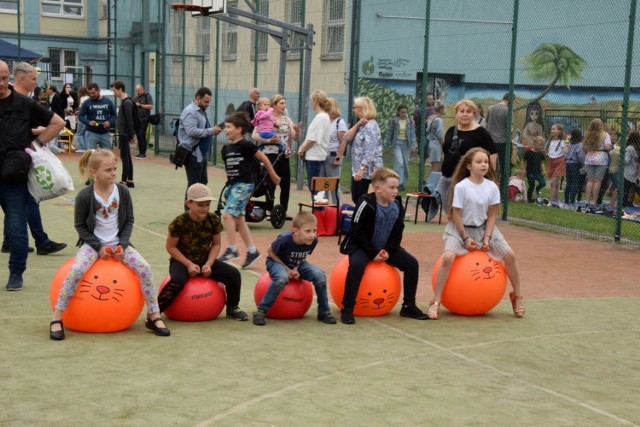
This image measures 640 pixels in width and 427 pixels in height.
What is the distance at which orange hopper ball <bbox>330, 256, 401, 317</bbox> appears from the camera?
8492 mm

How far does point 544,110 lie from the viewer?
1678cm

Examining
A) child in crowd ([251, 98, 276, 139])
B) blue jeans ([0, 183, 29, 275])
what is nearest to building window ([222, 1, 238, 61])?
child in crowd ([251, 98, 276, 139])

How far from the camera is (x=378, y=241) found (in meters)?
8.48

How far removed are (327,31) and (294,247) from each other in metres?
16.5

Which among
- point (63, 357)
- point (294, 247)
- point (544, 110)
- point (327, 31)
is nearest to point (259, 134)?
point (544, 110)

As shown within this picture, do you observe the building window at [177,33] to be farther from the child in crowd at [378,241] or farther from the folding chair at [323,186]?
the child in crowd at [378,241]

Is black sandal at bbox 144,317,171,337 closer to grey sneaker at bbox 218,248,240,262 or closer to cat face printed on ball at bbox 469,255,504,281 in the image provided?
cat face printed on ball at bbox 469,255,504,281

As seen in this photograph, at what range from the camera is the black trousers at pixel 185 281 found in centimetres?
791

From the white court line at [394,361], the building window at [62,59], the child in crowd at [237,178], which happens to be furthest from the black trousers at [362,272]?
the building window at [62,59]

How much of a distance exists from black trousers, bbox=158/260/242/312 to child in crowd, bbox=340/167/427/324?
93cm

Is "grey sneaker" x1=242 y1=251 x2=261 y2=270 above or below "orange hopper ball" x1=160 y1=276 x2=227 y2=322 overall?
below

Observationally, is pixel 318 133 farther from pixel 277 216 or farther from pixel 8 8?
pixel 8 8

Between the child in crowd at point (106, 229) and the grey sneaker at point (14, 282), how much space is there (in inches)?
69.2

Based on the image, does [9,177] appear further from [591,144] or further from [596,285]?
[591,144]
